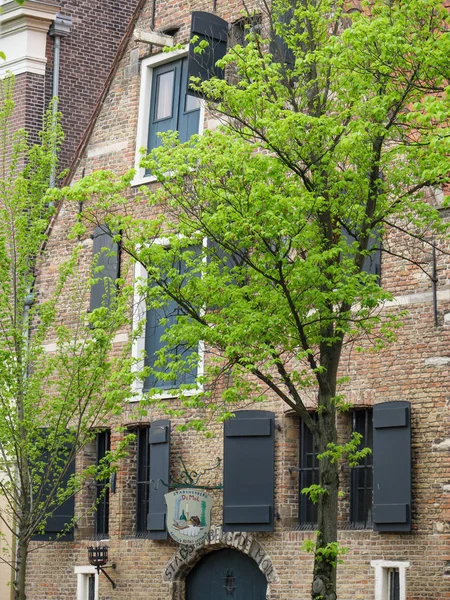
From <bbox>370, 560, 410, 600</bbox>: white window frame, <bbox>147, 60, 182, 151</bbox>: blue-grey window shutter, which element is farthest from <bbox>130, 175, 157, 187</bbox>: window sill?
<bbox>370, 560, 410, 600</bbox>: white window frame

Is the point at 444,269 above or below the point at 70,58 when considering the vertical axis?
below

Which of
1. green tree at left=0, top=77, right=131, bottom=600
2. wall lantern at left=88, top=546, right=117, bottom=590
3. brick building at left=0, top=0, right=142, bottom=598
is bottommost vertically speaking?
wall lantern at left=88, top=546, right=117, bottom=590

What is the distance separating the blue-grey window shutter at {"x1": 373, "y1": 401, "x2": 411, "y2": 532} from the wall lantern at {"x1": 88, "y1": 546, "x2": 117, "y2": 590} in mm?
5084

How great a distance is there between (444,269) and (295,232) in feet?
12.5

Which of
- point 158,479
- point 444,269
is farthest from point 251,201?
point 158,479

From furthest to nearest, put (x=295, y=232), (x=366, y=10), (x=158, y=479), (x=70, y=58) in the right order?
(x=70, y=58) < (x=158, y=479) < (x=366, y=10) < (x=295, y=232)

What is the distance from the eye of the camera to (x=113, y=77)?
22125 mm

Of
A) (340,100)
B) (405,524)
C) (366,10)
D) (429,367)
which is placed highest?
(366,10)

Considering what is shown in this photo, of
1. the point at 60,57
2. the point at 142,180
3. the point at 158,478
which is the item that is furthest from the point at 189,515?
the point at 60,57

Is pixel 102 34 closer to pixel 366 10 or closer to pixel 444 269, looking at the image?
pixel 366 10

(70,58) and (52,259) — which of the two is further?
(70,58)

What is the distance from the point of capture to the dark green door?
18594 mm

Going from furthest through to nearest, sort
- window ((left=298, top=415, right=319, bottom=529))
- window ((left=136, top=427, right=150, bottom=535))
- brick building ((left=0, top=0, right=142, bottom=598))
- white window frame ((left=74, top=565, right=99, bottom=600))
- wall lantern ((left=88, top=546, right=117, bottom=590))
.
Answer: brick building ((left=0, top=0, right=142, bottom=598))
white window frame ((left=74, top=565, right=99, bottom=600))
window ((left=136, top=427, right=150, bottom=535))
wall lantern ((left=88, top=546, right=117, bottom=590))
window ((left=298, top=415, right=319, bottom=529))

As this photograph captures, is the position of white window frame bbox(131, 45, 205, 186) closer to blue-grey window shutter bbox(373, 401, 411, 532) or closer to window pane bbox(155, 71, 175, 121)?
window pane bbox(155, 71, 175, 121)
